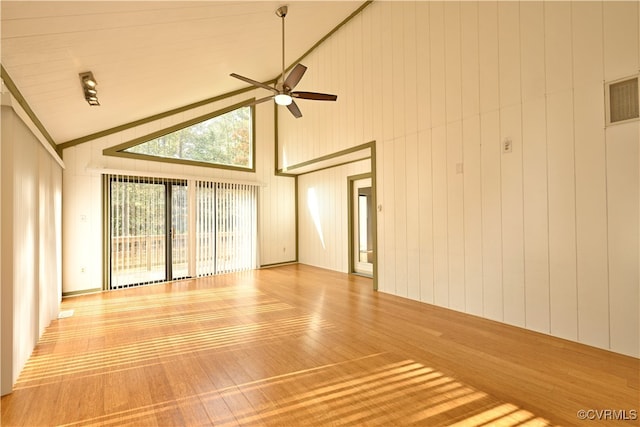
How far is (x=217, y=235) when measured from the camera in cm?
659

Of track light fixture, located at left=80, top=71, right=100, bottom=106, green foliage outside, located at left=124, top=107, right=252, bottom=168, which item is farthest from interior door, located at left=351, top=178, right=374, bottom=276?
track light fixture, located at left=80, top=71, right=100, bottom=106

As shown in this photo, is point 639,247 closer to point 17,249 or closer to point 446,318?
point 446,318

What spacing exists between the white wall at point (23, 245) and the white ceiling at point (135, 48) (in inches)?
21.1

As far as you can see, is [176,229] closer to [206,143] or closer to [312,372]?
[206,143]

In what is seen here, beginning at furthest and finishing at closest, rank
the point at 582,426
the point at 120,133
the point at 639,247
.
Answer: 1. the point at 120,133
2. the point at 639,247
3. the point at 582,426

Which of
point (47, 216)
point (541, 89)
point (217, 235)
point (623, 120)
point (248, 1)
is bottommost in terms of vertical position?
point (217, 235)

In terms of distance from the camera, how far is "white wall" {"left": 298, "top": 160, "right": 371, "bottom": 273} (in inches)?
258

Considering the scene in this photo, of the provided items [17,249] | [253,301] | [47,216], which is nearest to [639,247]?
[253,301]

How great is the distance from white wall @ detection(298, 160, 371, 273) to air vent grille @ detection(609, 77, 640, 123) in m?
3.73

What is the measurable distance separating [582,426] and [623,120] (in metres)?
2.52

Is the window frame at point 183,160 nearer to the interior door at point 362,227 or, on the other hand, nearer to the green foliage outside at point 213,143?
the green foliage outside at point 213,143

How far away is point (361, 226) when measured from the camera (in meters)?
6.34

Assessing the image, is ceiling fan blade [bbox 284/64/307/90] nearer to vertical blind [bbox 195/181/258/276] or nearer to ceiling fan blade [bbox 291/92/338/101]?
ceiling fan blade [bbox 291/92/338/101]

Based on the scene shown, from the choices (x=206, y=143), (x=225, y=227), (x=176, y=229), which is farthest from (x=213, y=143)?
(x=176, y=229)
